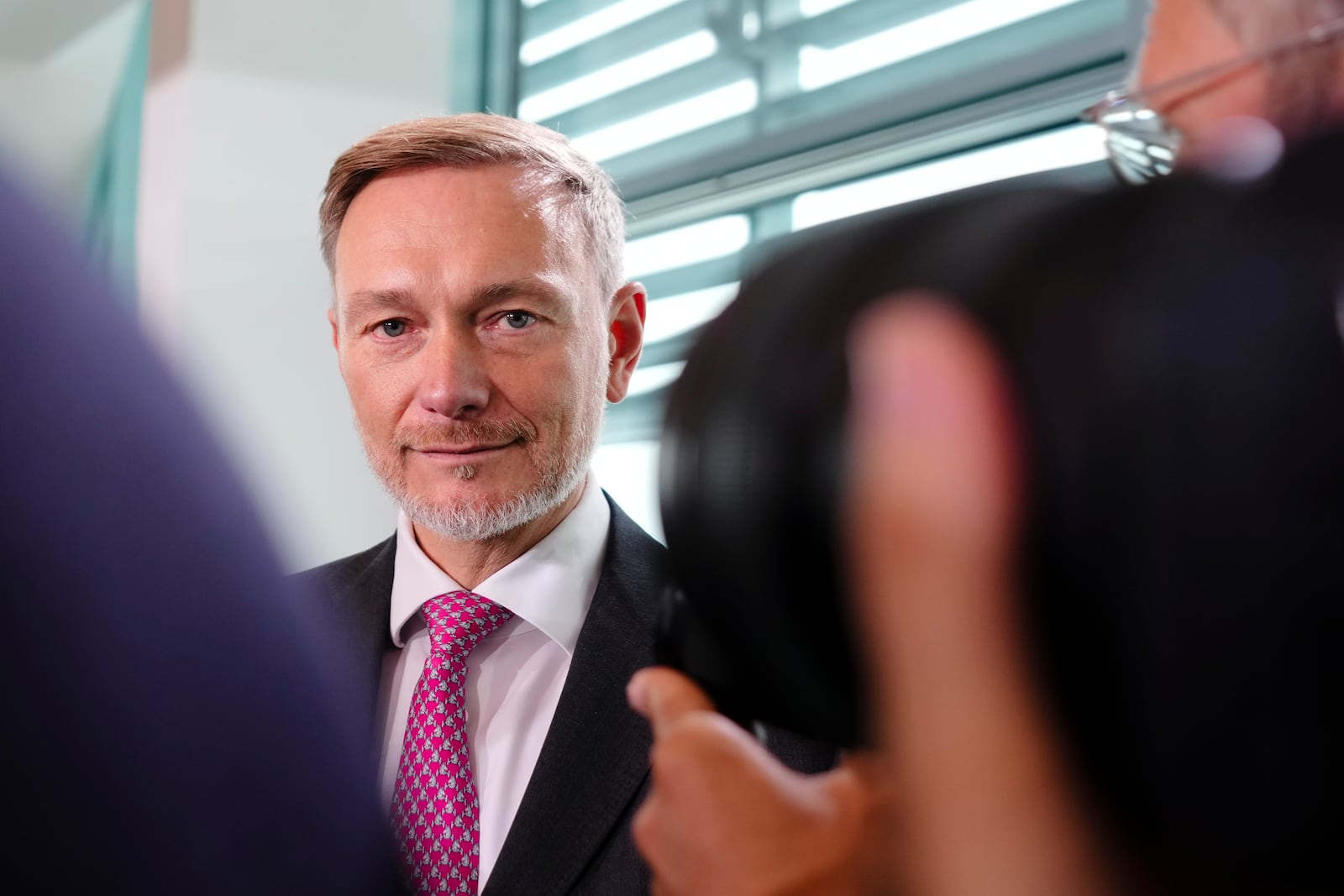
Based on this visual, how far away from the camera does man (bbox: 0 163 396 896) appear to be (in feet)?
0.89

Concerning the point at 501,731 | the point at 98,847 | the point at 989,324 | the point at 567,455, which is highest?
the point at 989,324

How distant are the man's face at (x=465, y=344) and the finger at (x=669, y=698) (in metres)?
0.72

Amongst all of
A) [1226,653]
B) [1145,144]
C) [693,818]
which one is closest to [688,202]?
[1145,144]

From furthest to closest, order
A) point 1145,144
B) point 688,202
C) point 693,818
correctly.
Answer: point 688,202 < point 1145,144 < point 693,818

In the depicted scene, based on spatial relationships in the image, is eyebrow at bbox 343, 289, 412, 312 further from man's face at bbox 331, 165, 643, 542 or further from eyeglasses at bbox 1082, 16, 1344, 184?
eyeglasses at bbox 1082, 16, 1344, 184

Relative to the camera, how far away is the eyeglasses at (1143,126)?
1.81 feet

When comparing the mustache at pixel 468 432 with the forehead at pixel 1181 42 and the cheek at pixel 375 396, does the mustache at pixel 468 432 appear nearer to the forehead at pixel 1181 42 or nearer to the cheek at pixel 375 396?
the cheek at pixel 375 396

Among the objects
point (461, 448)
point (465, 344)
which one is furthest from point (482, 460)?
point (465, 344)

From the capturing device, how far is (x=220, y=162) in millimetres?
2588

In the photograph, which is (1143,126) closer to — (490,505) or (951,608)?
(951,608)

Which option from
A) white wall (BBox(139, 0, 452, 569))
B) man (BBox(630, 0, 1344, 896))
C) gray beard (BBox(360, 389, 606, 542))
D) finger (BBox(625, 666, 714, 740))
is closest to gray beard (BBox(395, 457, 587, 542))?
gray beard (BBox(360, 389, 606, 542))

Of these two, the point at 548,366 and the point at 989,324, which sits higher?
the point at 989,324

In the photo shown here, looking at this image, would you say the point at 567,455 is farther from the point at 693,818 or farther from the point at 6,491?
the point at 6,491

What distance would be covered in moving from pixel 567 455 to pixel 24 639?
0.99m
